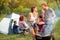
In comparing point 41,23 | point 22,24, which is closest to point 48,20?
point 41,23

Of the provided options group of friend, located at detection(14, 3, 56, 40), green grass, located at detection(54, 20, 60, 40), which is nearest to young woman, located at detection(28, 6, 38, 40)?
group of friend, located at detection(14, 3, 56, 40)

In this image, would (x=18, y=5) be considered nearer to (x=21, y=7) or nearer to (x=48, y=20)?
(x=21, y=7)

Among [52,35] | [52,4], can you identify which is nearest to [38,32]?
[52,35]

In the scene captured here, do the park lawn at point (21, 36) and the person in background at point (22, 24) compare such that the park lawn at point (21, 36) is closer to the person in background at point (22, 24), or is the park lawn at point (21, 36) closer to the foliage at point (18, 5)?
the person in background at point (22, 24)

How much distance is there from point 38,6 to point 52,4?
0.13 metres

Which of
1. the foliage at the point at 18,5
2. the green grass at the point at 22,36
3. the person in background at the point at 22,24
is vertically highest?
the foliage at the point at 18,5

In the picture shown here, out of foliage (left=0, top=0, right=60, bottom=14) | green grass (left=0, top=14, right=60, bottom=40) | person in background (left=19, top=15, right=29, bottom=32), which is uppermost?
foliage (left=0, top=0, right=60, bottom=14)

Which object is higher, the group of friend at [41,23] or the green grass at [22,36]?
the group of friend at [41,23]

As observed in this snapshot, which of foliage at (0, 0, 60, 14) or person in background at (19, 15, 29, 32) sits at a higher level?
foliage at (0, 0, 60, 14)

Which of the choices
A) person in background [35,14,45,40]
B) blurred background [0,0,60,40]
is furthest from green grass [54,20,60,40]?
person in background [35,14,45,40]

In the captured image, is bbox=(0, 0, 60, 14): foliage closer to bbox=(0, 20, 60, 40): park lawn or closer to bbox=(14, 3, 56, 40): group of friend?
bbox=(14, 3, 56, 40): group of friend

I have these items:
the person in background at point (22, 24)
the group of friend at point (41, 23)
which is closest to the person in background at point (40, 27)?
the group of friend at point (41, 23)

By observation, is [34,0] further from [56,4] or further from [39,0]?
[56,4]

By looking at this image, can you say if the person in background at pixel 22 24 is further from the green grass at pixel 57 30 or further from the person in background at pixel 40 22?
the green grass at pixel 57 30
